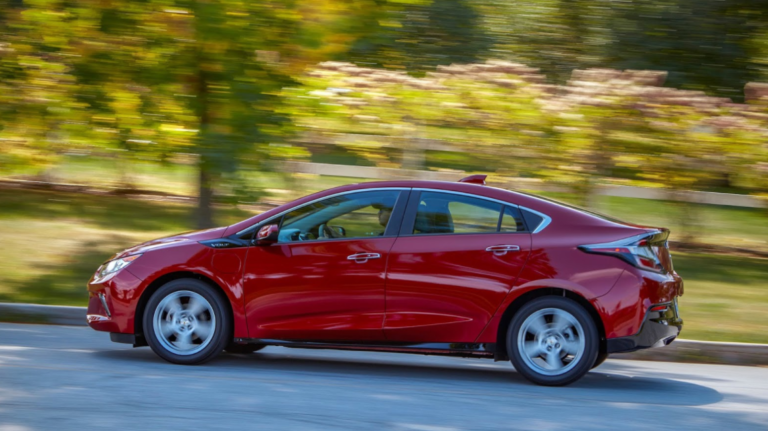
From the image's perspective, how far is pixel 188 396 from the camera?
21.2 feet

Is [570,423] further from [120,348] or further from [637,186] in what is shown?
[637,186]

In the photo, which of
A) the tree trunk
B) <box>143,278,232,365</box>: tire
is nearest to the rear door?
<box>143,278,232,365</box>: tire

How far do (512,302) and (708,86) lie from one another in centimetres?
1667

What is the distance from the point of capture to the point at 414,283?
23.4ft

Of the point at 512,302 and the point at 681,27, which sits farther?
the point at 681,27

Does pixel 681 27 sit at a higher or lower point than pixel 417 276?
higher

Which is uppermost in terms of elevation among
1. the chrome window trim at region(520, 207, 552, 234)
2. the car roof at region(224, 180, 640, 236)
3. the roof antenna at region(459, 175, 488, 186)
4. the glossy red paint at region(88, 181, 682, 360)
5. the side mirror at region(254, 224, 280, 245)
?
the roof antenna at region(459, 175, 488, 186)

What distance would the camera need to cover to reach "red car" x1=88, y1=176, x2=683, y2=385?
6984 mm

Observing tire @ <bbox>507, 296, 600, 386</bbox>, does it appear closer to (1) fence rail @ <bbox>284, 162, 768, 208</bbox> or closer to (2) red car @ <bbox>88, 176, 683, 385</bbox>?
(2) red car @ <bbox>88, 176, 683, 385</bbox>

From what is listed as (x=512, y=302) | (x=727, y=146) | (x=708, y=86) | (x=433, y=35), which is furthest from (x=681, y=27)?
(x=512, y=302)

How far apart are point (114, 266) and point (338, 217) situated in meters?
1.83

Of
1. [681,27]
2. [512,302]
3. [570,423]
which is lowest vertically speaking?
[570,423]

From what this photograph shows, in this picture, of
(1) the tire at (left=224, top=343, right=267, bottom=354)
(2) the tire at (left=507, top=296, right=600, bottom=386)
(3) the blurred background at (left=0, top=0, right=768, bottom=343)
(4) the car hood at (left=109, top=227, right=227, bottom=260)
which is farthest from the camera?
(3) the blurred background at (left=0, top=0, right=768, bottom=343)

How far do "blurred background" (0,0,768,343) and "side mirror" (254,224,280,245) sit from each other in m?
3.45
